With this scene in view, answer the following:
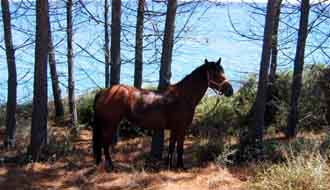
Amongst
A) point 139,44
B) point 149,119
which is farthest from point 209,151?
point 139,44

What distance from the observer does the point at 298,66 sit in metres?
9.75

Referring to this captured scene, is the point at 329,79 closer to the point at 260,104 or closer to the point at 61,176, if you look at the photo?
the point at 260,104

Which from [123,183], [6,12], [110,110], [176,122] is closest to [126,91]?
[110,110]

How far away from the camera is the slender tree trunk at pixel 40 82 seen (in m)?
7.81

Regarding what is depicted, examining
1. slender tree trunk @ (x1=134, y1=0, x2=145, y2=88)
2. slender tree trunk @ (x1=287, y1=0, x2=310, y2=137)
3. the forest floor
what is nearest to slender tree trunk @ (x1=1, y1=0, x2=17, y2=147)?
the forest floor

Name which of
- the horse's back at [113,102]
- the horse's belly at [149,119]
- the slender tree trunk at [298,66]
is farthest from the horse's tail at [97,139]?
the slender tree trunk at [298,66]

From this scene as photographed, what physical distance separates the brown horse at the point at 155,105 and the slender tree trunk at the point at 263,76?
2.07 ft

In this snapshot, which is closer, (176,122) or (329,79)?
(176,122)

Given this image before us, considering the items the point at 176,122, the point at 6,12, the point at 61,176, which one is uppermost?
the point at 6,12

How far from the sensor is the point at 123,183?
6859 millimetres

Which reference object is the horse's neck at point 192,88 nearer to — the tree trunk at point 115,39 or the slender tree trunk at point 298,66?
the tree trunk at point 115,39

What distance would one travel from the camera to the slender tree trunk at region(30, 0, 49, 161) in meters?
7.81

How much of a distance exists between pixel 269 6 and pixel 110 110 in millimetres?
2999

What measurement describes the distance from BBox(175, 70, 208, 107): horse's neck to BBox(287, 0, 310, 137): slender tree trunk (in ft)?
8.85
